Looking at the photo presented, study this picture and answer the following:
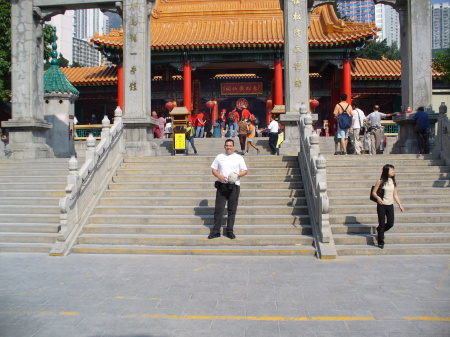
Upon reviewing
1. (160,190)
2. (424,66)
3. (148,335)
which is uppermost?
(424,66)

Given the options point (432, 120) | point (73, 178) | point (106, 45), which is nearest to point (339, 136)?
point (432, 120)

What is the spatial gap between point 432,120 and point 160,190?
7.87m

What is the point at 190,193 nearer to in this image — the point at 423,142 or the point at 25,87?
the point at 423,142

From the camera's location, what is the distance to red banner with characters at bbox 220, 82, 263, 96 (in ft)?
82.0

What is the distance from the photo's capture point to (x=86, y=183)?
764 centimetres

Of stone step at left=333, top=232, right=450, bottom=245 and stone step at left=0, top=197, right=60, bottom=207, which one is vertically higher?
stone step at left=0, top=197, right=60, bottom=207

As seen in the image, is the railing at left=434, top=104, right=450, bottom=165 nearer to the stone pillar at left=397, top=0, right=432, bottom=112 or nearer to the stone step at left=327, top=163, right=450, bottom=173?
the stone step at left=327, top=163, right=450, bottom=173

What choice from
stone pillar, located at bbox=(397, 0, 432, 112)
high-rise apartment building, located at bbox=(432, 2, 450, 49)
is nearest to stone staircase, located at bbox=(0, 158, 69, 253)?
stone pillar, located at bbox=(397, 0, 432, 112)

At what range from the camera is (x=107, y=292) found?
4.64m

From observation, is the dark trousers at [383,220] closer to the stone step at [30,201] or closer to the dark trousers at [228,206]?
the dark trousers at [228,206]

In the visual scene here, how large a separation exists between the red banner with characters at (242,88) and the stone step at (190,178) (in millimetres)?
16927

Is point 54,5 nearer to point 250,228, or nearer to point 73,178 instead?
point 73,178

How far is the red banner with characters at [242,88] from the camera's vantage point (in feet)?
82.0

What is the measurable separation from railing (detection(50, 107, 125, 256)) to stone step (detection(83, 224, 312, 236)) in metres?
0.36
